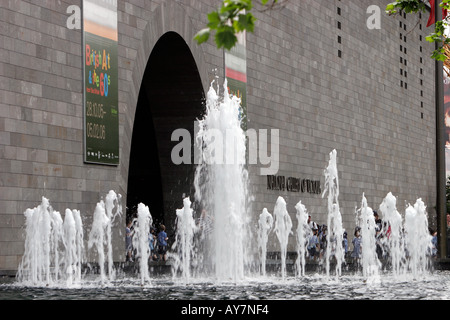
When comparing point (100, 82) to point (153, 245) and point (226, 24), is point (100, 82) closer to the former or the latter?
point (153, 245)

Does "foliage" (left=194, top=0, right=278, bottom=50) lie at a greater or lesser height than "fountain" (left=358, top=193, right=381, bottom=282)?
greater

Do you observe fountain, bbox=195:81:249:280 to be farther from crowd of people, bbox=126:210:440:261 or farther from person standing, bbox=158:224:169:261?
person standing, bbox=158:224:169:261

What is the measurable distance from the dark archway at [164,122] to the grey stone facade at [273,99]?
0.49m

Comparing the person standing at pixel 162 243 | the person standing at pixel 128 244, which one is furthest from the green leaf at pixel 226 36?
the person standing at pixel 162 243

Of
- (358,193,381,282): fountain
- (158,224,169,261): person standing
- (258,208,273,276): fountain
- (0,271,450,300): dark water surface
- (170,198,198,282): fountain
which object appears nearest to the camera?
(0,271,450,300): dark water surface

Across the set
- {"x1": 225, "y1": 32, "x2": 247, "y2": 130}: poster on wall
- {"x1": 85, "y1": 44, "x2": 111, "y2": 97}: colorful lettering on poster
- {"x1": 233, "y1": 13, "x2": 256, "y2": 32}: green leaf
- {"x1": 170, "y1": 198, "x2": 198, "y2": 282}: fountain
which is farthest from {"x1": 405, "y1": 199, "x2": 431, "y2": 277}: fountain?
{"x1": 233, "y1": 13, "x2": 256, "y2": 32}: green leaf

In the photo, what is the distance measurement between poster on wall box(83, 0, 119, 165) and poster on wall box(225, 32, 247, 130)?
5.82 meters

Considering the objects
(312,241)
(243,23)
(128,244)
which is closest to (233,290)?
(243,23)

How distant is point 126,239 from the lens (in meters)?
19.8

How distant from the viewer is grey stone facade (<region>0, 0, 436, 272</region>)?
16.4 m

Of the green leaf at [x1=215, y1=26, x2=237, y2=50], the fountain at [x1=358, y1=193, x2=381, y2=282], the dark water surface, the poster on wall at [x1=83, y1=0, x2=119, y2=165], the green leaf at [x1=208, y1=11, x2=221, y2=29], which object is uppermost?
the poster on wall at [x1=83, y1=0, x2=119, y2=165]

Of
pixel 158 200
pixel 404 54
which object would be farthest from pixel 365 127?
pixel 158 200

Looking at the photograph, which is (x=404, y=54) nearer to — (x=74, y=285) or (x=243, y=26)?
(x=74, y=285)
